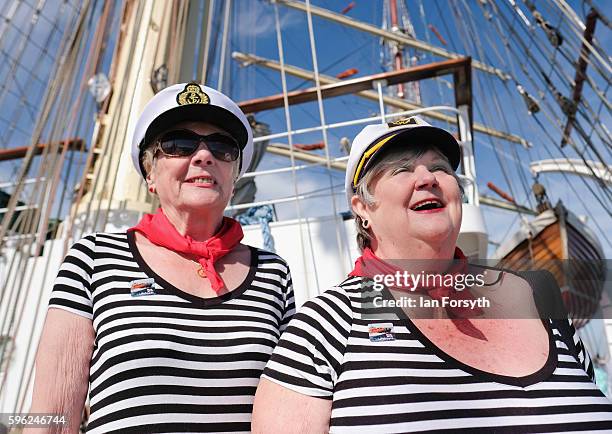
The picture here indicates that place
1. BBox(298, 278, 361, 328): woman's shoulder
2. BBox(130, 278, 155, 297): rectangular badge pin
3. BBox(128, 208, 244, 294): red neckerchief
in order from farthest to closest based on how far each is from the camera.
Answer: BBox(128, 208, 244, 294): red neckerchief < BBox(130, 278, 155, 297): rectangular badge pin < BBox(298, 278, 361, 328): woman's shoulder

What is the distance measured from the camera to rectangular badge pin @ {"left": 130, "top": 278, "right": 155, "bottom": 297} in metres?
1.22

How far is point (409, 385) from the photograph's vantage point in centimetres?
92

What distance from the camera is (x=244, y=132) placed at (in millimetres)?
1509

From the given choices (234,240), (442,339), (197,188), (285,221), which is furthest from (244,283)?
(285,221)

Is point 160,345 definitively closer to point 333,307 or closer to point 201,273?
point 201,273

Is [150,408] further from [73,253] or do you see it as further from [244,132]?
[244,132]

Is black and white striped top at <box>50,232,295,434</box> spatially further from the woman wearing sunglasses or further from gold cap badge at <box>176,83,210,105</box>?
gold cap badge at <box>176,83,210,105</box>

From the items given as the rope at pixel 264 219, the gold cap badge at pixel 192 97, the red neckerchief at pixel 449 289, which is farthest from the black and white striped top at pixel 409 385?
the rope at pixel 264 219

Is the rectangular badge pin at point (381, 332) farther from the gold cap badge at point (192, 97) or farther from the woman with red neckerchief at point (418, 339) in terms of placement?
the gold cap badge at point (192, 97)

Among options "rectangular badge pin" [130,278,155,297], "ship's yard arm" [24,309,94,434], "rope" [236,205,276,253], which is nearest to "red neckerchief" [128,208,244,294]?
"rectangular badge pin" [130,278,155,297]

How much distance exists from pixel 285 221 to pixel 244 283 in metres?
3.68

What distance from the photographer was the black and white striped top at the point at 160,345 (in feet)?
3.67

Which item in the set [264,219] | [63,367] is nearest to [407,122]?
[63,367]

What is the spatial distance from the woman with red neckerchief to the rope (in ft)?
12.0
